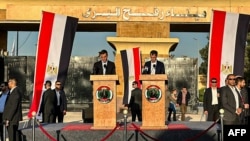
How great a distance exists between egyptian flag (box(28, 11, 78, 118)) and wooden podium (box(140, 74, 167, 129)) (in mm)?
2756

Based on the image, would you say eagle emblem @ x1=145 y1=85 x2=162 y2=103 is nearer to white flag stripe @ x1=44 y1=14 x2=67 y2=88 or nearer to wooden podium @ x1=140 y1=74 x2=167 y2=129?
wooden podium @ x1=140 y1=74 x2=167 y2=129

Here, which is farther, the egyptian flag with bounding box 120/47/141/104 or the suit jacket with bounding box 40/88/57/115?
the egyptian flag with bounding box 120/47/141/104

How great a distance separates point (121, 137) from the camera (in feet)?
30.9

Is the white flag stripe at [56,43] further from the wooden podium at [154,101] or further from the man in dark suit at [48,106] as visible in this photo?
the wooden podium at [154,101]

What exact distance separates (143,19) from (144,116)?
1781 centimetres

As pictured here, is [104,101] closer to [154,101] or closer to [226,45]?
[154,101]

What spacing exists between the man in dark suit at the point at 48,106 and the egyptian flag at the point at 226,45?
380 cm

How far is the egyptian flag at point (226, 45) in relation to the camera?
11.3 m

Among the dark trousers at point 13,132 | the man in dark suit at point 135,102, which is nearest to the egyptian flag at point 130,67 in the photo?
the man in dark suit at point 135,102

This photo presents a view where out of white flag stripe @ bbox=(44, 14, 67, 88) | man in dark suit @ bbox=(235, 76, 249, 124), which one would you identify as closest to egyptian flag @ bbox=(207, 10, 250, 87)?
man in dark suit @ bbox=(235, 76, 249, 124)

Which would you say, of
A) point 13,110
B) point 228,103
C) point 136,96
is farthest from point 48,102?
point 228,103

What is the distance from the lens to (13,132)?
9766 millimetres

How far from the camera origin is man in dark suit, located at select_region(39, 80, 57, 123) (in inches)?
469

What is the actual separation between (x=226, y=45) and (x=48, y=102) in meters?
4.49
